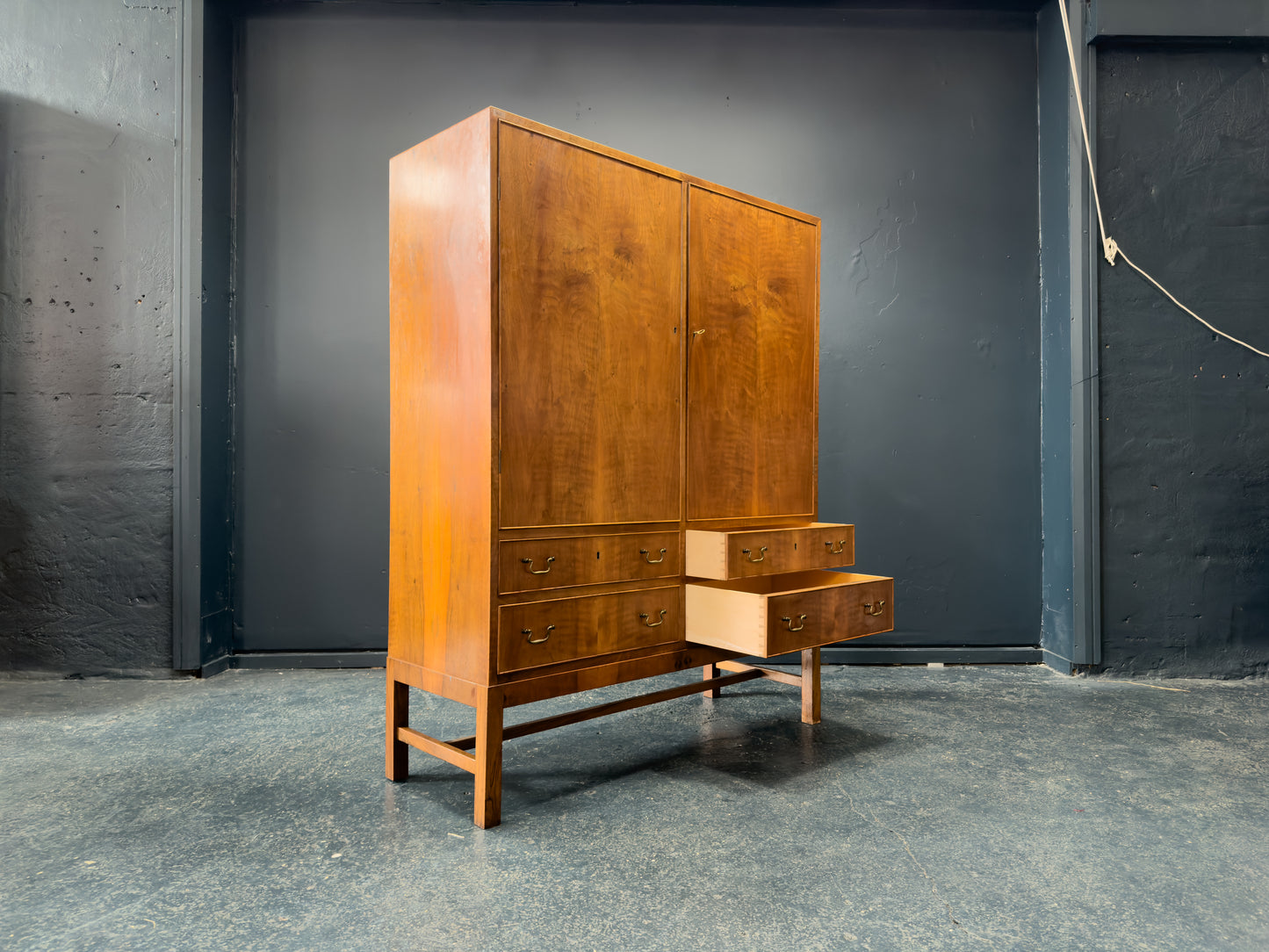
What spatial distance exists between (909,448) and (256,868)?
3133mm

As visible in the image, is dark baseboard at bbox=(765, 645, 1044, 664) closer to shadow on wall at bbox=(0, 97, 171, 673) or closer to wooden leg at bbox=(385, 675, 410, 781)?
wooden leg at bbox=(385, 675, 410, 781)

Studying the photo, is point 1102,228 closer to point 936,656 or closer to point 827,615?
point 936,656

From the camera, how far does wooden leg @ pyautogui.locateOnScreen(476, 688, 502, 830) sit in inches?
77.6

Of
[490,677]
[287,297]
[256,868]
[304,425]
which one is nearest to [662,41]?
[287,297]

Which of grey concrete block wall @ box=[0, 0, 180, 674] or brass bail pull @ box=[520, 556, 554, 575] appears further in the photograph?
grey concrete block wall @ box=[0, 0, 180, 674]

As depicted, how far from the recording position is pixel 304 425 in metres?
3.67

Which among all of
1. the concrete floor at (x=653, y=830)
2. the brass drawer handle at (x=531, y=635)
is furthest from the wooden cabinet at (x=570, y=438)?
the concrete floor at (x=653, y=830)

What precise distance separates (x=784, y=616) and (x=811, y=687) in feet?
2.37

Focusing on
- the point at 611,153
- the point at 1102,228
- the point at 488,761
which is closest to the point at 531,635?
the point at 488,761

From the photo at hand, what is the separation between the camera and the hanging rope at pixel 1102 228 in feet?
11.5

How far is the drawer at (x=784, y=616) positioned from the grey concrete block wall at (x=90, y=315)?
2524mm

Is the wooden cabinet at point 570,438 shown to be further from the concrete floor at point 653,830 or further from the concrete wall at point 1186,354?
the concrete wall at point 1186,354

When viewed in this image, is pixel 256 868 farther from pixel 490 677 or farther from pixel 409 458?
pixel 409 458

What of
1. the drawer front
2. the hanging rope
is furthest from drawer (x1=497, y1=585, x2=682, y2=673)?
the hanging rope
